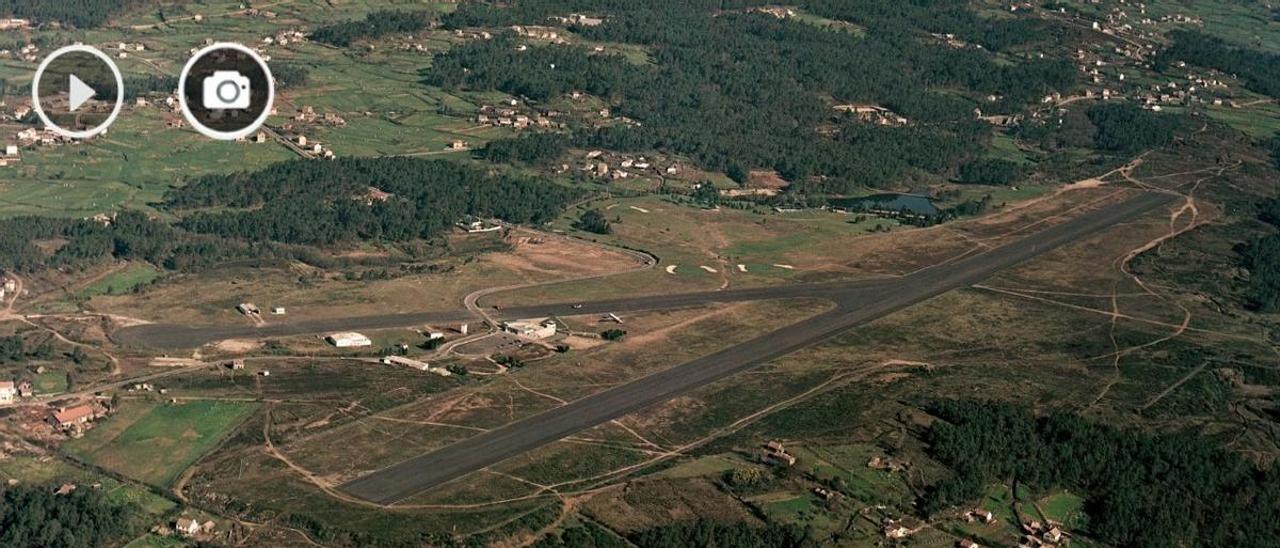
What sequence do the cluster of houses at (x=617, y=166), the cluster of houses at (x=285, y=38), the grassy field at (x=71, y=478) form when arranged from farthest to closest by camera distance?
1. the cluster of houses at (x=285, y=38)
2. the cluster of houses at (x=617, y=166)
3. the grassy field at (x=71, y=478)

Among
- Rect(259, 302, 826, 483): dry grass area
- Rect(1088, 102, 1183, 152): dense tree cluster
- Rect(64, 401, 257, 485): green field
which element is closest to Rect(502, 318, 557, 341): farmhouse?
Rect(259, 302, 826, 483): dry grass area

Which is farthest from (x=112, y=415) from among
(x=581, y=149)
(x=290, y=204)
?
(x=581, y=149)

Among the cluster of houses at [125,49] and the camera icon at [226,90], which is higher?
the camera icon at [226,90]

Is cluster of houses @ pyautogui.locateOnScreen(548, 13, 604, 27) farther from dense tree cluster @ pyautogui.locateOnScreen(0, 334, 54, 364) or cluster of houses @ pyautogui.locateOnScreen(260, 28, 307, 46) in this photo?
dense tree cluster @ pyautogui.locateOnScreen(0, 334, 54, 364)

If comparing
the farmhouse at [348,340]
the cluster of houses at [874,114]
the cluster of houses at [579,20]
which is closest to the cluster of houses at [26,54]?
the cluster of houses at [579,20]

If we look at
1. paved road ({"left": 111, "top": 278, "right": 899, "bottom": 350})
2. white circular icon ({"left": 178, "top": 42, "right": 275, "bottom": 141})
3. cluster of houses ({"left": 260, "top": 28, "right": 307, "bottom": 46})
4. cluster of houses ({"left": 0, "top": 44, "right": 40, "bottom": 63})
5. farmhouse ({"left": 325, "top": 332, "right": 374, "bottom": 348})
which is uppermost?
white circular icon ({"left": 178, "top": 42, "right": 275, "bottom": 141})

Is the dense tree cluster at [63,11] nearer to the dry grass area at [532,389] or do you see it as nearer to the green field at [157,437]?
the dry grass area at [532,389]
